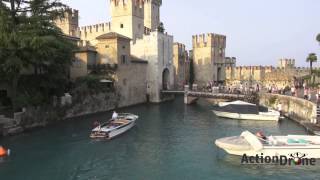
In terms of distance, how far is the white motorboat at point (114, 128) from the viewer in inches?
989

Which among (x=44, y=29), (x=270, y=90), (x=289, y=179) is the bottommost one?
(x=289, y=179)

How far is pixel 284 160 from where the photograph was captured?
1972 cm

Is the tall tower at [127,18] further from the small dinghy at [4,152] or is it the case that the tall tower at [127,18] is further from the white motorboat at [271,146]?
the white motorboat at [271,146]

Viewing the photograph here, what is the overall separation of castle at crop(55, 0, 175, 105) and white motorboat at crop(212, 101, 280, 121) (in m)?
14.1

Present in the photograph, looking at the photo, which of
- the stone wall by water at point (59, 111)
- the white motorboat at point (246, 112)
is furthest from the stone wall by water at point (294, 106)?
the stone wall by water at point (59, 111)

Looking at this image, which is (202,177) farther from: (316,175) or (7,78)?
(7,78)

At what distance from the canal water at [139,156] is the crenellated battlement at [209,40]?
39.0 metres

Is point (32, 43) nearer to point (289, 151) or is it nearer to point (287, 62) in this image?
point (289, 151)

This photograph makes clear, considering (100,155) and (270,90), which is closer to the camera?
(100,155)

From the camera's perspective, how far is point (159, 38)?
5256 cm

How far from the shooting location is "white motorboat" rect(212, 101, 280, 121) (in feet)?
110

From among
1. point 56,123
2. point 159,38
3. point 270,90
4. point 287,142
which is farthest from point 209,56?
point 287,142

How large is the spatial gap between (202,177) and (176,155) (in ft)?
13.4

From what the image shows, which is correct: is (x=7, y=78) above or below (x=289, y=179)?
above
